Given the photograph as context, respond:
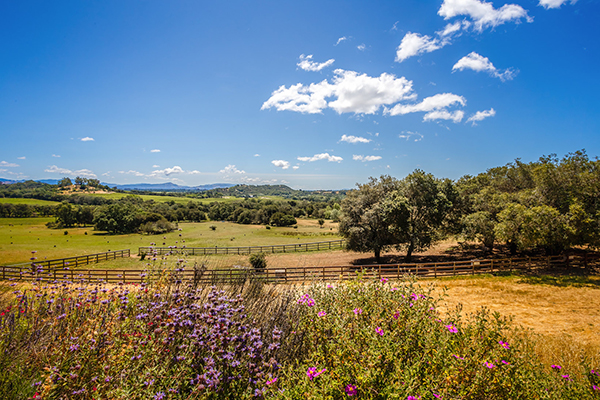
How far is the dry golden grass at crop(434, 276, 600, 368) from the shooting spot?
258 inches

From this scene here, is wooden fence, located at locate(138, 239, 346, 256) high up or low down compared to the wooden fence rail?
down

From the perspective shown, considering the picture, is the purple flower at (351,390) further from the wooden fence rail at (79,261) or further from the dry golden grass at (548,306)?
the wooden fence rail at (79,261)

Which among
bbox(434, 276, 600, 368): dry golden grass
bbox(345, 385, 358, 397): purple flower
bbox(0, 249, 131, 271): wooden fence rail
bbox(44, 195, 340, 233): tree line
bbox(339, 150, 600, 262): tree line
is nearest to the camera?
bbox(345, 385, 358, 397): purple flower

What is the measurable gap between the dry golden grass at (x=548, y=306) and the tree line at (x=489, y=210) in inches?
106

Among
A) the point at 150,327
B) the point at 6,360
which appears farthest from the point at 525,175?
the point at 6,360

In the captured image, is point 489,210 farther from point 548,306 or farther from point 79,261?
point 79,261

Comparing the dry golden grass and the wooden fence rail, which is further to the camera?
the wooden fence rail

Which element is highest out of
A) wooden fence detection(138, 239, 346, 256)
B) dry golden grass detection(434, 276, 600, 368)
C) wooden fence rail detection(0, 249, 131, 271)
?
dry golden grass detection(434, 276, 600, 368)

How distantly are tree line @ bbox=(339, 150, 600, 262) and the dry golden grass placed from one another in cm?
269

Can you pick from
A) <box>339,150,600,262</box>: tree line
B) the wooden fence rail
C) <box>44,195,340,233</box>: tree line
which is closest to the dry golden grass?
<box>339,150,600,262</box>: tree line

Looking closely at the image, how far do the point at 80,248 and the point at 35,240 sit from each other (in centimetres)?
1251

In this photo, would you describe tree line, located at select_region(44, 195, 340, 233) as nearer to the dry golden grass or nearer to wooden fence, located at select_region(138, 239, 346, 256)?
wooden fence, located at select_region(138, 239, 346, 256)

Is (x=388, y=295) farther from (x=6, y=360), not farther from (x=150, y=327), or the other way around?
(x=6, y=360)

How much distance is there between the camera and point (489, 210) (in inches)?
856
